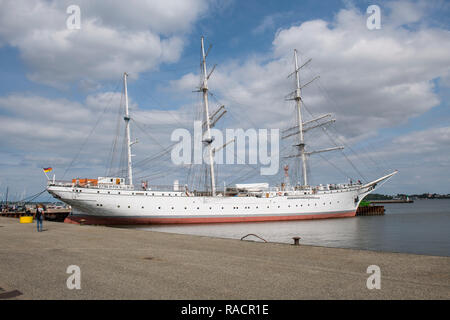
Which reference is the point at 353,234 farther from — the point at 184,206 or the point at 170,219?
the point at 170,219

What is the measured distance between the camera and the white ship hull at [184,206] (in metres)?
33.8

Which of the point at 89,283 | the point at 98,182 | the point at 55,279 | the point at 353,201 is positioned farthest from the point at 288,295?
the point at 353,201

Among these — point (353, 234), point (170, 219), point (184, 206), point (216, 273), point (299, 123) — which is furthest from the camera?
point (299, 123)

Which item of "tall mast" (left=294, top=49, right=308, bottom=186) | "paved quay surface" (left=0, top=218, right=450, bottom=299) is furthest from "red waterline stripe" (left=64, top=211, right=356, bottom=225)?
"paved quay surface" (left=0, top=218, right=450, bottom=299)

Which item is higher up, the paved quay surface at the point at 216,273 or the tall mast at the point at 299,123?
the tall mast at the point at 299,123

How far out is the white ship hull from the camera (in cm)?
3381

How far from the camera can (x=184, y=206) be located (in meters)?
37.4

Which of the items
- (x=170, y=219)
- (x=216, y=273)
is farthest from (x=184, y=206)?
(x=216, y=273)

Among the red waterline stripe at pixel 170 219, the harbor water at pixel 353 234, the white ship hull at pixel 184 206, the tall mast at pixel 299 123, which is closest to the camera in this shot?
the harbor water at pixel 353 234

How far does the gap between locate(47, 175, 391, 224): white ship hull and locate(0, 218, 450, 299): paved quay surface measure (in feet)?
80.2

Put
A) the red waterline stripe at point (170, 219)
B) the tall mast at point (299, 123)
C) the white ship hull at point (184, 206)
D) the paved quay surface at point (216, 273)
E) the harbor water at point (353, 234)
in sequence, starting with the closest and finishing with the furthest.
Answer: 1. the paved quay surface at point (216, 273)
2. the harbor water at point (353, 234)
3. the white ship hull at point (184, 206)
4. the red waterline stripe at point (170, 219)
5. the tall mast at point (299, 123)

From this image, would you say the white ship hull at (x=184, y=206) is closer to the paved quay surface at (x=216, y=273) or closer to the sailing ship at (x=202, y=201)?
the sailing ship at (x=202, y=201)

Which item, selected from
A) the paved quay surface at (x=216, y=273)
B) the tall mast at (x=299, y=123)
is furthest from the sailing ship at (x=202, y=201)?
the paved quay surface at (x=216, y=273)

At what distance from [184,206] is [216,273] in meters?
31.2
